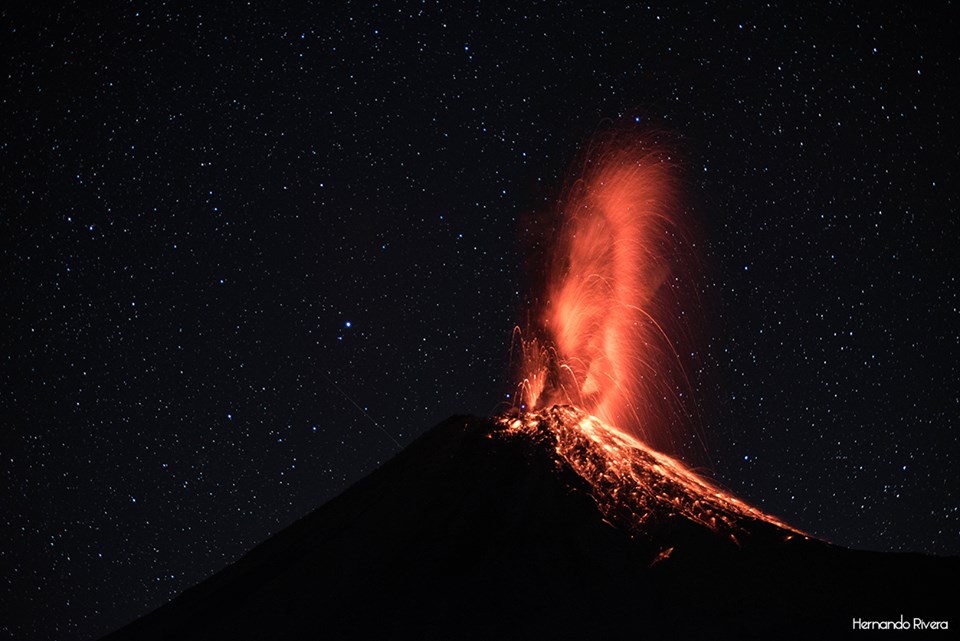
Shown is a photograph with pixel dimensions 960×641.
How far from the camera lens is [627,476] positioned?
25.2 meters

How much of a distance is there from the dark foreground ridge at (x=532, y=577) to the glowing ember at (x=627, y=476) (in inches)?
15.1

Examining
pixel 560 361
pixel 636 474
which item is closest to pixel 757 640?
pixel 636 474

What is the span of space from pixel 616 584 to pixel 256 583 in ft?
36.9

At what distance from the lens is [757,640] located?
54.9 ft

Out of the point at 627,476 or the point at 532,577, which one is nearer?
the point at 532,577

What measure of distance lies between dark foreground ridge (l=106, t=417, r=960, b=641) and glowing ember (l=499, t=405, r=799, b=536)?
384 millimetres

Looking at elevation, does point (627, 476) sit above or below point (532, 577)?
above

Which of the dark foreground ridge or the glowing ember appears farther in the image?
the glowing ember

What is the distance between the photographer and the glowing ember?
75.8 ft

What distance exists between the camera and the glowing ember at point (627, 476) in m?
23.1

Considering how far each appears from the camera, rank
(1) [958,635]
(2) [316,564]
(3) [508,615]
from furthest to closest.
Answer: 1. (2) [316,564]
2. (3) [508,615]
3. (1) [958,635]

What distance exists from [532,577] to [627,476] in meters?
6.65

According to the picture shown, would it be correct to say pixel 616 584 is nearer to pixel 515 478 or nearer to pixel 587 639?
pixel 587 639

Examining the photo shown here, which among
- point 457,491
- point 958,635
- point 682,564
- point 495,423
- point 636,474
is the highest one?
point 495,423
